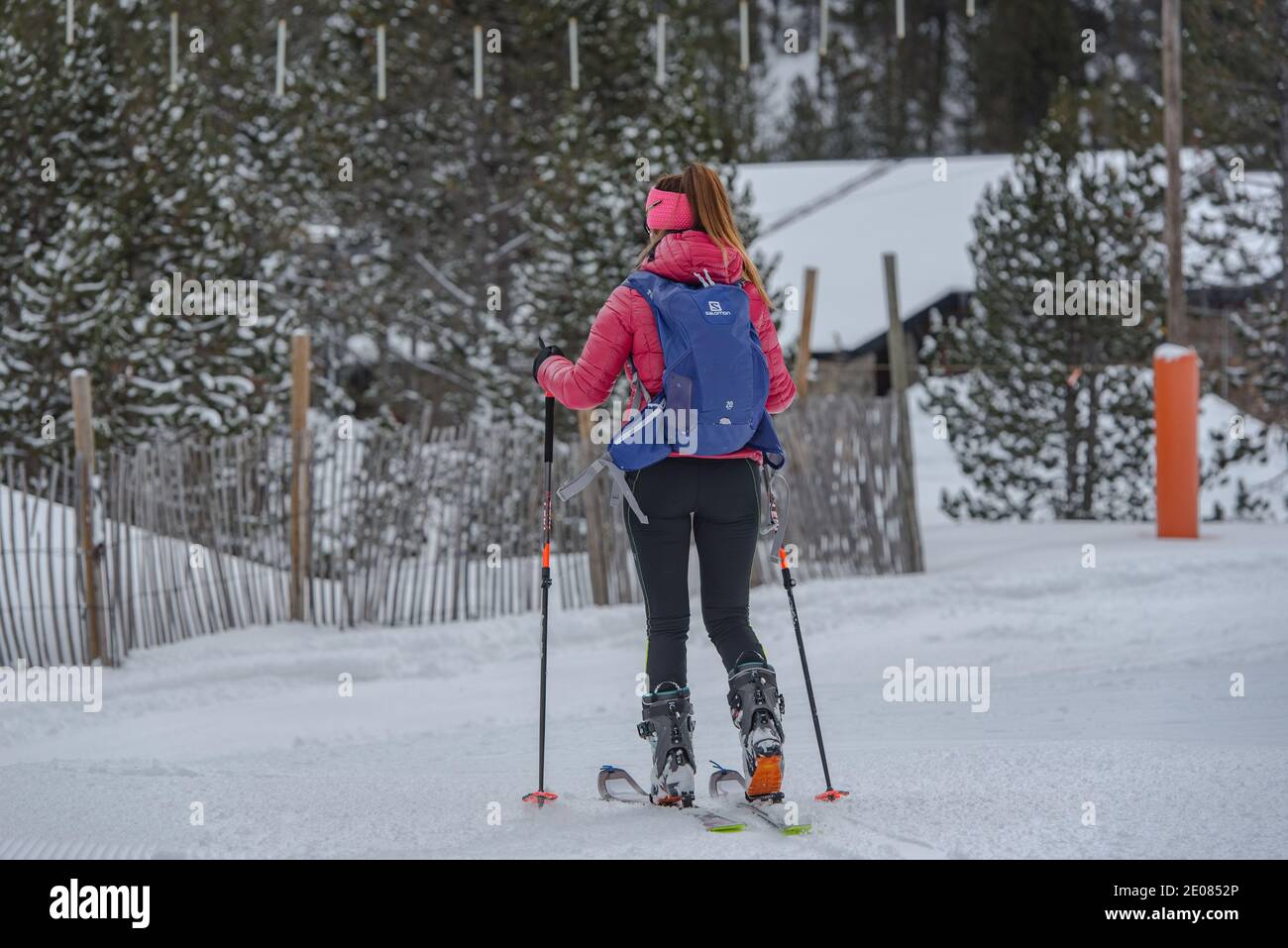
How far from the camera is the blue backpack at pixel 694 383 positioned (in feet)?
11.8

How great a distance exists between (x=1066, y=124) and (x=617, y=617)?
8.65m

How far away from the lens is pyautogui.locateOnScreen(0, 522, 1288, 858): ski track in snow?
3580 millimetres

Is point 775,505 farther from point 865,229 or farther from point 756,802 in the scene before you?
point 865,229

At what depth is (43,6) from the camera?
1189 cm

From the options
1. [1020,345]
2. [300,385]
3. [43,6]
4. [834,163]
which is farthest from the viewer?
[834,163]

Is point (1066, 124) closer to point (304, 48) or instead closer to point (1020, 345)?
point (1020, 345)

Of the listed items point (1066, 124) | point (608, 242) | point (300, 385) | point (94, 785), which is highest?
point (1066, 124)

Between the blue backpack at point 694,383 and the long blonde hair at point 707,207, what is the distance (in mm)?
117

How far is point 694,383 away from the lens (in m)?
3.59

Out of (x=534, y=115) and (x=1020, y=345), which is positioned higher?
(x=534, y=115)

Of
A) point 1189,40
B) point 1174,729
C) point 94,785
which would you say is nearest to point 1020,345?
point 1189,40

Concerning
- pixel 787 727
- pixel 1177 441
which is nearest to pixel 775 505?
pixel 787 727

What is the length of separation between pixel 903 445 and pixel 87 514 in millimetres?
4916

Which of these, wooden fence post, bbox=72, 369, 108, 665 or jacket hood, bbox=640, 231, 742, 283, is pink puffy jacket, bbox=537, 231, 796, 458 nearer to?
jacket hood, bbox=640, 231, 742, 283
